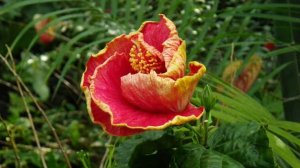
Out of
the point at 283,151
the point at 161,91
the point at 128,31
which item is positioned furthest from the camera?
the point at 128,31

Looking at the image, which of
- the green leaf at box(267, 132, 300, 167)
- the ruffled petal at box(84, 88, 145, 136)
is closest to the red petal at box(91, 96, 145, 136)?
the ruffled petal at box(84, 88, 145, 136)

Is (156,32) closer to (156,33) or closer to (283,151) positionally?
(156,33)

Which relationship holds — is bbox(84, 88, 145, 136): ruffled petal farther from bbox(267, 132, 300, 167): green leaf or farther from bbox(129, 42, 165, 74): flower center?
bbox(267, 132, 300, 167): green leaf

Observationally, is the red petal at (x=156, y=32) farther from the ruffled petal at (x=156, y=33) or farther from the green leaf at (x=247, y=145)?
the green leaf at (x=247, y=145)

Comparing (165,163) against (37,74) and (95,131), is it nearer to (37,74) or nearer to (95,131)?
(95,131)

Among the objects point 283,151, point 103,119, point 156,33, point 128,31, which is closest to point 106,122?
point 103,119

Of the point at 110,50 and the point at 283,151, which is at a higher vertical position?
the point at 110,50
